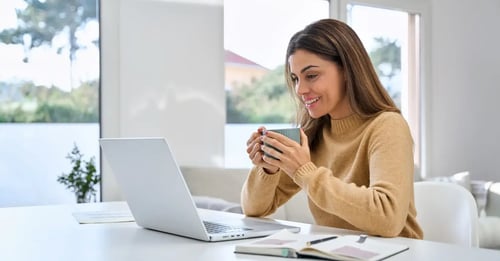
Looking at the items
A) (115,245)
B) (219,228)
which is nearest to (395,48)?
(219,228)

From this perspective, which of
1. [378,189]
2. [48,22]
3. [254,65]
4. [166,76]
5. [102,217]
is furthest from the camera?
→ [254,65]

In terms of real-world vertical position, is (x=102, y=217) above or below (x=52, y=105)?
below

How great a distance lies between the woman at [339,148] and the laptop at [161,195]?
14 centimetres

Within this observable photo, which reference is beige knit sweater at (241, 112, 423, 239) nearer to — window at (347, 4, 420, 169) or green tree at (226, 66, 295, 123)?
green tree at (226, 66, 295, 123)

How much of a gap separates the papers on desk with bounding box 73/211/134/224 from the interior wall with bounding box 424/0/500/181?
12.2 feet

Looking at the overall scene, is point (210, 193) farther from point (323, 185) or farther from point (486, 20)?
point (486, 20)

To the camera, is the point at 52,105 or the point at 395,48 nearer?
the point at 52,105

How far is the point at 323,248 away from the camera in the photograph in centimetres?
102

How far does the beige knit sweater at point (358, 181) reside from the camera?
4.21 feet

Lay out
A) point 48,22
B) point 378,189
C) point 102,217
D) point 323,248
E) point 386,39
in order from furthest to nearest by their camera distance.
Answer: point 386,39 < point 48,22 < point 102,217 < point 378,189 < point 323,248

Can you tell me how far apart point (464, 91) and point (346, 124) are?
3.58m

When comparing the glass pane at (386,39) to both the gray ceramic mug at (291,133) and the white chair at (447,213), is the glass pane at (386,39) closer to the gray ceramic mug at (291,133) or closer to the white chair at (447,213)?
the white chair at (447,213)

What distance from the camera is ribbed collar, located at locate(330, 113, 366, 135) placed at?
1.61 meters

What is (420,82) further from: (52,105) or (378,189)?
(378,189)
